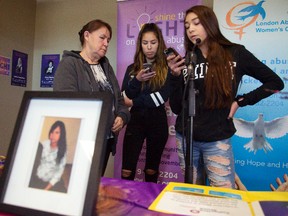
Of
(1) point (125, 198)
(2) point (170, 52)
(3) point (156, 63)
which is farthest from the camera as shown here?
(3) point (156, 63)

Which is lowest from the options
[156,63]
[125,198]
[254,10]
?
[125,198]

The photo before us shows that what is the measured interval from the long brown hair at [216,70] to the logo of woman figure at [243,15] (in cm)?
119

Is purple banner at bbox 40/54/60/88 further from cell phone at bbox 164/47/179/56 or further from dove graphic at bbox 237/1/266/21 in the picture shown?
cell phone at bbox 164/47/179/56

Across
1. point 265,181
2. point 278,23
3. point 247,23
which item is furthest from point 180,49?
point 265,181

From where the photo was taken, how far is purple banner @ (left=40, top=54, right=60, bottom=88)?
363 centimetres

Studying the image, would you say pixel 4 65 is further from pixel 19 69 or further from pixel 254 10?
pixel 254 10

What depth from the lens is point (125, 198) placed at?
70cm

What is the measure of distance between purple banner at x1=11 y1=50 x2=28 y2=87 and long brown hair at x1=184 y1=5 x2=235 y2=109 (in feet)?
8.98

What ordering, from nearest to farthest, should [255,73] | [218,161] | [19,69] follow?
[218,161] → [255,73] → [19,69]

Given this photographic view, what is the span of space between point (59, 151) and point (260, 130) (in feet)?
7.32

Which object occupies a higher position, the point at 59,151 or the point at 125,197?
the point at 59,151

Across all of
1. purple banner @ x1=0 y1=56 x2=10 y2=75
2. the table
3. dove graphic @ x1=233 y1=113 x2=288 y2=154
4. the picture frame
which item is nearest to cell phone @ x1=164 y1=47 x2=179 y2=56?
the table

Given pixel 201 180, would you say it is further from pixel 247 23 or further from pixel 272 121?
pixel 247 23

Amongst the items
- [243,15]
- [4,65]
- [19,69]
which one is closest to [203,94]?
[243,15]
